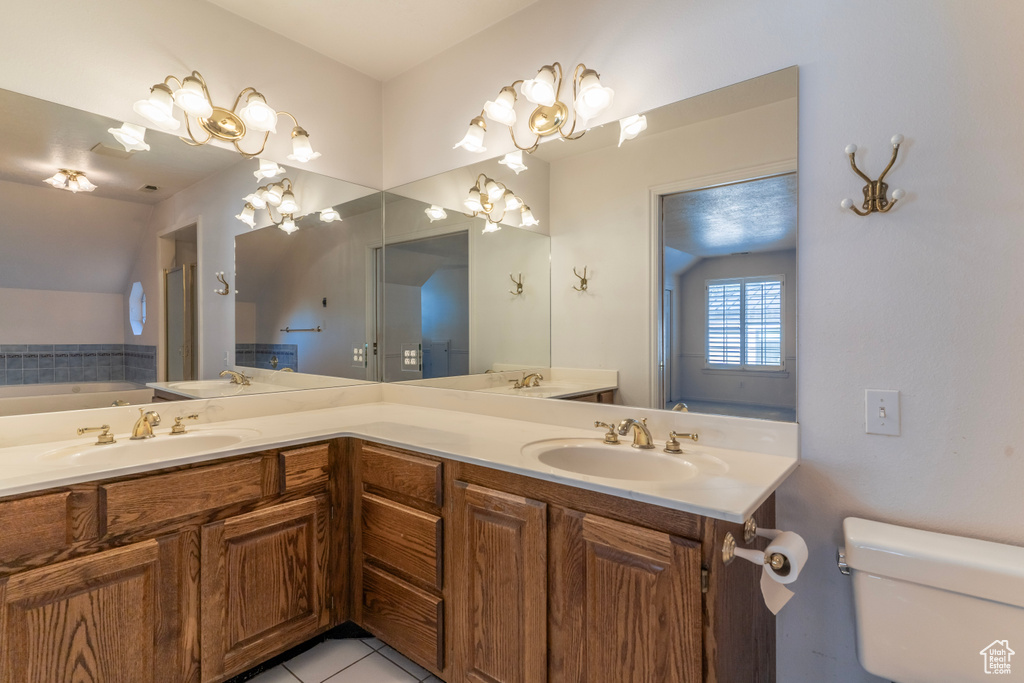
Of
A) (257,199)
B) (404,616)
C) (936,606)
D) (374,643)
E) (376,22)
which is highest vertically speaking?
(376,22)

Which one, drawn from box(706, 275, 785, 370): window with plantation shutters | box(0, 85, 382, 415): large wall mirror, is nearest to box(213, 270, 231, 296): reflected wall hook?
box(0, 85, 382, 415): large wall mirror

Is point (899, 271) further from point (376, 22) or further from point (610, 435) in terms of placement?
point (376, 22)

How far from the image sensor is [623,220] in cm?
167

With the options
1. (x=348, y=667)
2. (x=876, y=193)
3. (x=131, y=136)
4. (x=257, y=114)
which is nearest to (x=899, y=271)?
(x=876, y=193)

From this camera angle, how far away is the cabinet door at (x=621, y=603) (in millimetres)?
1015

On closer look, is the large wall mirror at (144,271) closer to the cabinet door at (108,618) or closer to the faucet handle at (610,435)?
the cabinet door at (108,618)

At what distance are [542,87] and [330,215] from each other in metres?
1.21

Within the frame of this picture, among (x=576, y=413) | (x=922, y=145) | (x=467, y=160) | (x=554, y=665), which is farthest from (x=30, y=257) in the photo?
(x=922, y=145)

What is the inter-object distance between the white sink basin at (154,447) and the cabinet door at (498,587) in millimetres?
837

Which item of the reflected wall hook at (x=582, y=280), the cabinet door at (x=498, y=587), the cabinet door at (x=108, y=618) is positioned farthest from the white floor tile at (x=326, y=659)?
the reflected wall hook at (x=582, y=280)

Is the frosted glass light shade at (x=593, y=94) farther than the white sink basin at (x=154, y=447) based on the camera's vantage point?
Yes

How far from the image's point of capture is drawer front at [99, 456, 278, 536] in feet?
4.22

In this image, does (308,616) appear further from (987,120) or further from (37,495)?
(987,120)

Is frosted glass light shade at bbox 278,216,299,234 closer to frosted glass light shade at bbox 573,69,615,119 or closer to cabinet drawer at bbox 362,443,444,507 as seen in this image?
cabinet drawer at bbox 362,443,444,507
